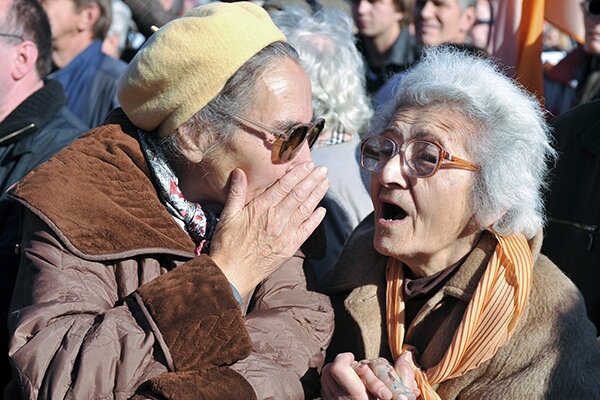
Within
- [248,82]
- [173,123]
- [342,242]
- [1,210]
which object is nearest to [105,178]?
[173,123]

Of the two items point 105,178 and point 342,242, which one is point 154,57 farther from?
point 342,242

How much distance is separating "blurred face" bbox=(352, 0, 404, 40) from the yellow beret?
12.0 feet

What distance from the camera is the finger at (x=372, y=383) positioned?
3191 millimetres

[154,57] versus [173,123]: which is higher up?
[154,57]

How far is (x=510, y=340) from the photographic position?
3.36m

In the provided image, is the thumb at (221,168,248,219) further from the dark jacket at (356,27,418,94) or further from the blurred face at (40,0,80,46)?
the blurred face at (40,0,80,46)

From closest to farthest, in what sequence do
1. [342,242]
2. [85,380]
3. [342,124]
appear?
[85,380] < [342,242] < [342,124]

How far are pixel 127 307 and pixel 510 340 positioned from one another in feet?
3.93

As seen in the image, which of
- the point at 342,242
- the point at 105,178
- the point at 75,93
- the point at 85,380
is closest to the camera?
the point at 85,380

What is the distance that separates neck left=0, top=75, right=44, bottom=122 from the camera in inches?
196

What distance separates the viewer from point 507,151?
3.47 meters

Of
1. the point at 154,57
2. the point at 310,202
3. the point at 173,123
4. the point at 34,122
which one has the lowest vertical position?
the point at 34,122

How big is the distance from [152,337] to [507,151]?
129cm

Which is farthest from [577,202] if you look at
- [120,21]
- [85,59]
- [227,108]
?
[120,21]
